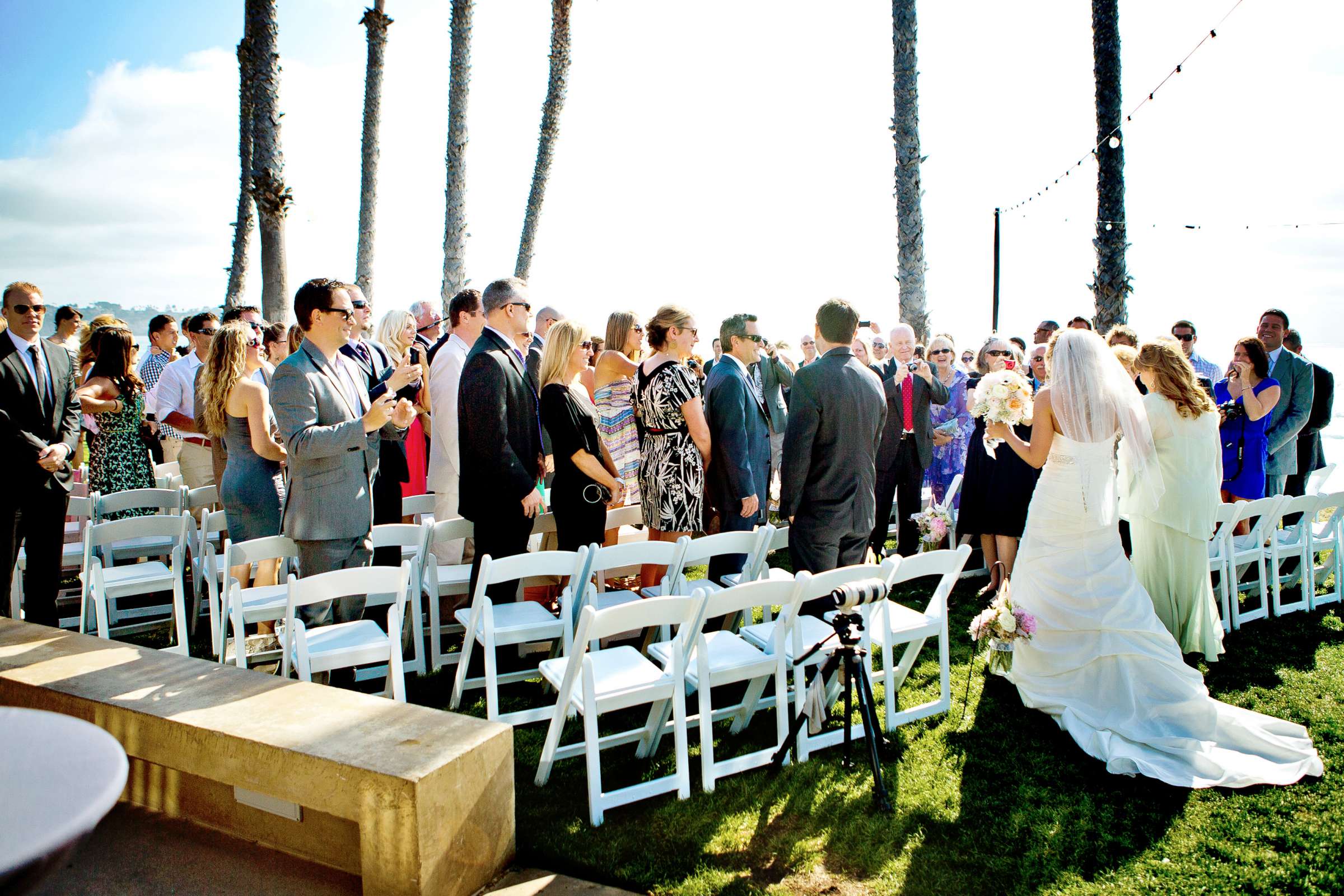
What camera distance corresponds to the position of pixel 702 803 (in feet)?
10.8

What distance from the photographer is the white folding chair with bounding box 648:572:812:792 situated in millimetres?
3328

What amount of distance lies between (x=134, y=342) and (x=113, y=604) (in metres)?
2.13

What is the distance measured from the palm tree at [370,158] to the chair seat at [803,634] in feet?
40.3

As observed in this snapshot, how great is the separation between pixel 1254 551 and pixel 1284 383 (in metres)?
2.04

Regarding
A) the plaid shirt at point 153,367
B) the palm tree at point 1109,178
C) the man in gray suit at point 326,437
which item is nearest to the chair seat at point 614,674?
the man in gray suit at point 326,437

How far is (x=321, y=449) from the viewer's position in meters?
3.77

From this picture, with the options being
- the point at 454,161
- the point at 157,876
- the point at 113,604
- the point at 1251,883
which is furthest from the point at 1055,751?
the point at 454,161

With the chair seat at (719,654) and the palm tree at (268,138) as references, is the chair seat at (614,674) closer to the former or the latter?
the chair seat at (719,654)

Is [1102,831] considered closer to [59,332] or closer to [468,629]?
[468,629]

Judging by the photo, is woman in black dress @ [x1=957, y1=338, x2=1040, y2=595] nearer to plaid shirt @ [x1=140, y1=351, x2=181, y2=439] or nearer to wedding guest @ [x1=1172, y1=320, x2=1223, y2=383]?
wedding guest @ [x1=1172, y1=320, x2=1223, y2=383]

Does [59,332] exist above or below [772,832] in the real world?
above

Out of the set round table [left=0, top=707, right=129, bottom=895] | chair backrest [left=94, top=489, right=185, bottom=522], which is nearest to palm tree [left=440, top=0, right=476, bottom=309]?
chair backrest [left=94, top=489, right=185, bottom=522]

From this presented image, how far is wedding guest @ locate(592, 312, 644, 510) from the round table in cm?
411

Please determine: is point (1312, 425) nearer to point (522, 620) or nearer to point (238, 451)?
point (522, 620)
